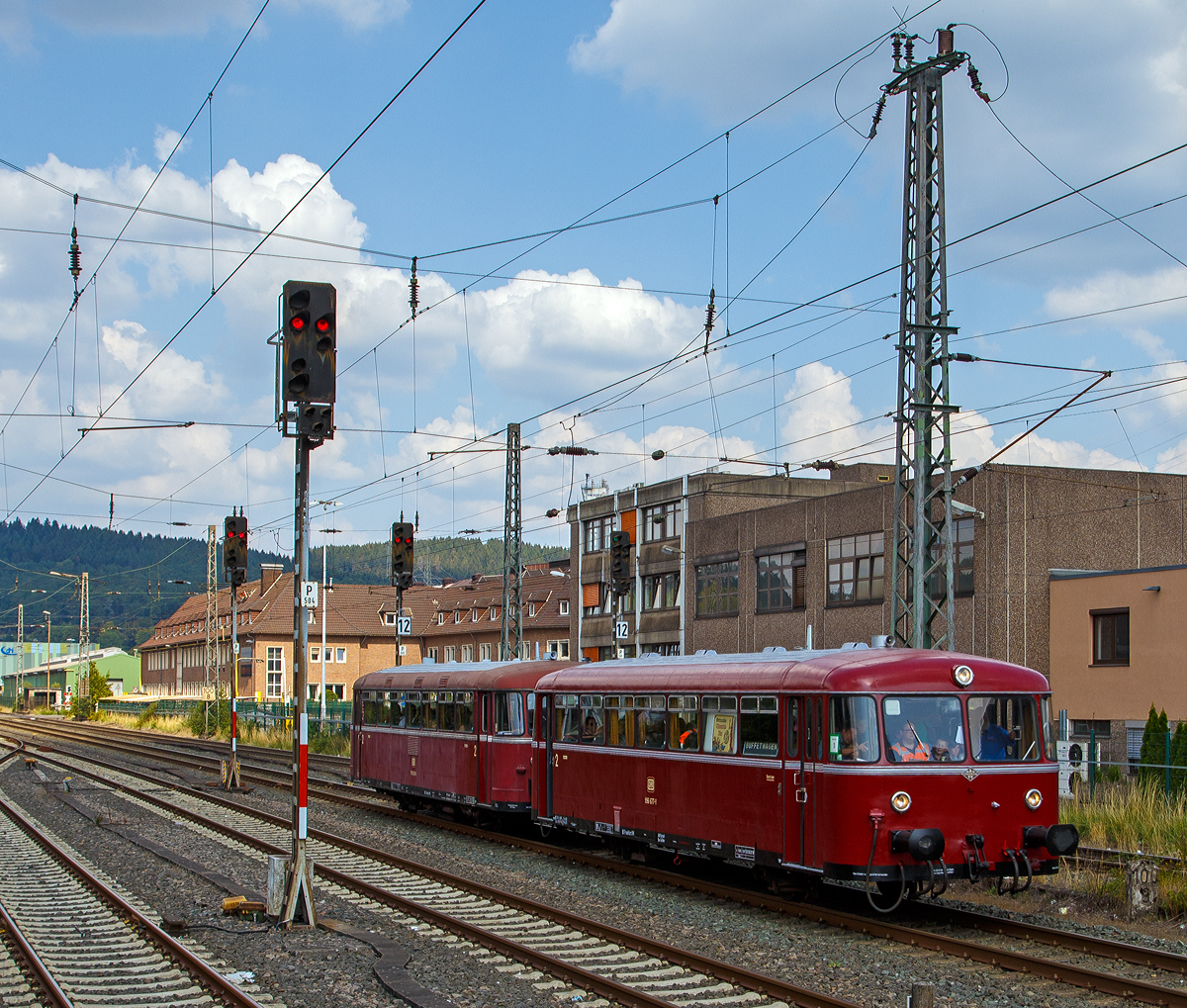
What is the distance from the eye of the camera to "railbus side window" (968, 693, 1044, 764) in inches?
541

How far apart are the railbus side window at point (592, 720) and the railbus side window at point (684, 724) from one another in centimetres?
199

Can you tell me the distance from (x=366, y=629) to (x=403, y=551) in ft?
206

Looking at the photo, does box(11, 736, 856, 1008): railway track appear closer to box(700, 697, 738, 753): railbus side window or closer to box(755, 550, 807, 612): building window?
box(700, 697, 738, 753): railbus side window

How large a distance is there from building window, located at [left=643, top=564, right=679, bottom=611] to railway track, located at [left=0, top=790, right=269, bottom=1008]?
41098 mm

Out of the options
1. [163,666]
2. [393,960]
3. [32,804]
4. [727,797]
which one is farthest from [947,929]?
[163,666]

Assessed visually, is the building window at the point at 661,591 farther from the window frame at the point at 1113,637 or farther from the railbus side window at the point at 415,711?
the railbus side window at the point at 415,711

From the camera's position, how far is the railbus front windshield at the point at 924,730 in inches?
528

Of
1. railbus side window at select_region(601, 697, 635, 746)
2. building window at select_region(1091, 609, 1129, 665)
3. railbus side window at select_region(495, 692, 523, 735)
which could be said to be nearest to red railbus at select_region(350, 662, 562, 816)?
railbus side window at select_region(495, 692, 523, 735)

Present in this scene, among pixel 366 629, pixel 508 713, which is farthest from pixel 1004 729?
pixel 366 629

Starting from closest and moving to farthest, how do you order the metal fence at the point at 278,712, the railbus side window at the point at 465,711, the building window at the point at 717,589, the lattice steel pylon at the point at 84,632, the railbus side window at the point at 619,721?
the railbus side window at the point at 619,721, the railbus side window at the point at 465,711, the metal fence at the point at 278,712, the building window at the point at 717,589, the lattice steel pylon at the point at 84,632

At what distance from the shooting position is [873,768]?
13.1 m

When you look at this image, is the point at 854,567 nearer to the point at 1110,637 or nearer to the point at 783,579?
the point at 783,579

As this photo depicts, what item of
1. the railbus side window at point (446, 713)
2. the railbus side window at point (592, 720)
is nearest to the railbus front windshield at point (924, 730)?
the railbus side window at point (592, 720)

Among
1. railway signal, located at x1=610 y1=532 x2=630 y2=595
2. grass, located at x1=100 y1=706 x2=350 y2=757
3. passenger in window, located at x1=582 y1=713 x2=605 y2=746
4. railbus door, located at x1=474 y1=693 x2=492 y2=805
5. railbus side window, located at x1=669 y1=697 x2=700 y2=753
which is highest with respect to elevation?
railway signal, located at x1=610 y1=532 x2=630 y2=595
